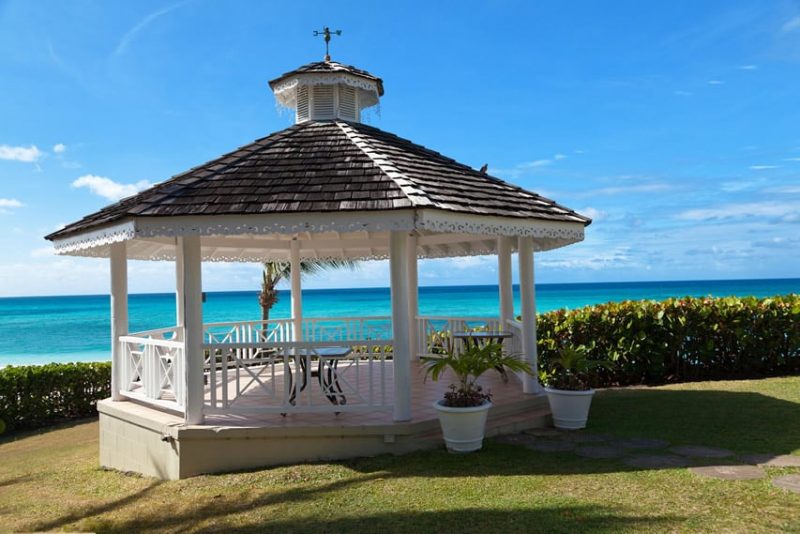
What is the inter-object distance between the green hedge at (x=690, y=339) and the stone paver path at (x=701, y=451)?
511 cm

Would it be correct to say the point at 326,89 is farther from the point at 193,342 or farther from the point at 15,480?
the point at 15,480

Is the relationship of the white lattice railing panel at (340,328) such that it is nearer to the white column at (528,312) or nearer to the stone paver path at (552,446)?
the white column at (528,312)

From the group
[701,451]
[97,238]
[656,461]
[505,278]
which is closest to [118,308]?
[97,238]

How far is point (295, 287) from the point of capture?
11.5 m

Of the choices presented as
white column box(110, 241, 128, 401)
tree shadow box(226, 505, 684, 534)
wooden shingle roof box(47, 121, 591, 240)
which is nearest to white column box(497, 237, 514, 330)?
wooden shingle roof box(47, 121, 591, 240)

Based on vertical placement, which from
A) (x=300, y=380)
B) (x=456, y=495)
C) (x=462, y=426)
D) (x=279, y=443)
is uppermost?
(x=300, y=380)

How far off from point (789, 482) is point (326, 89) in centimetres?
842

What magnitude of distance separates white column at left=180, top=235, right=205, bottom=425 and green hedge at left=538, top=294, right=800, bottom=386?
7590mm

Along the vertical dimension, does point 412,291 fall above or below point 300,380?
above

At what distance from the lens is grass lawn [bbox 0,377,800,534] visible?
179 inches

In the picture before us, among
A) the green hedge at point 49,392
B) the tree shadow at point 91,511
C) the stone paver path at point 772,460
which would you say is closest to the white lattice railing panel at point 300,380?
the tree shadow at point 91,511

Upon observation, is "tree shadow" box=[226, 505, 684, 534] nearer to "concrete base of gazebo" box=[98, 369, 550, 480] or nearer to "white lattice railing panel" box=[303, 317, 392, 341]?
"concrete base of gazebo" box=[98, 369, 550, 480]

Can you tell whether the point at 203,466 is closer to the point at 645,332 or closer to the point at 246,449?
the point at 246,449

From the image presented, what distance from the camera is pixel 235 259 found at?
12.2m
